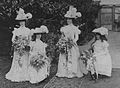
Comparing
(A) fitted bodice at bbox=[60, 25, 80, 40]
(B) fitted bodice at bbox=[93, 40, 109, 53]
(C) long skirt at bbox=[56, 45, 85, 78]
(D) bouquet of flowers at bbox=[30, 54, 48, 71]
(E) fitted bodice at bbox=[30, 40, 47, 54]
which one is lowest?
(C) long skirt at bbox=[56, 45, 85, 78]

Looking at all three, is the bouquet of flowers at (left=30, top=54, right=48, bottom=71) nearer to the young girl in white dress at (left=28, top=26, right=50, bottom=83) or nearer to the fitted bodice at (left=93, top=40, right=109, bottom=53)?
the young girl in white dress at (left=28, top=26, right=50, bottom=83)

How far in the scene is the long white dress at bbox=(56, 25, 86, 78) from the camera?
862cm

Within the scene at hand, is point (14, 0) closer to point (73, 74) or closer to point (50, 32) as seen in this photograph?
point (50, 32)

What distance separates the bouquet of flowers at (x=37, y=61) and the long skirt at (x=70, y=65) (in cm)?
88

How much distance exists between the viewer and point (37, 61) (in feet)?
26.0

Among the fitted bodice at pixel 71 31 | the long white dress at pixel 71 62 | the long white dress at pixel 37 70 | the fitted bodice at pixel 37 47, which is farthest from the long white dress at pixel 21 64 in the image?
the fitted bodice at pixel 71 31

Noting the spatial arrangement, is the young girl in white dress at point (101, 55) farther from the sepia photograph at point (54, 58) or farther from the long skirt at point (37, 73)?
the long skirt at point (37, 73)

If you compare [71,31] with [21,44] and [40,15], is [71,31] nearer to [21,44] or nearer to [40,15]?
[21,44]

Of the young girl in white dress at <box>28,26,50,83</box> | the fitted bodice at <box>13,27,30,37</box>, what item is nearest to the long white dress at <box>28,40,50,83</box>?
the young girl in white dress at <box>28,26,50,83</box>

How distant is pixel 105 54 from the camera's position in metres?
8.50

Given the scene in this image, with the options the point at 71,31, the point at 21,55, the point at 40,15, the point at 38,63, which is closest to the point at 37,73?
the point at 38,63

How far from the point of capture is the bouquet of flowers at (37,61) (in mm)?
7916

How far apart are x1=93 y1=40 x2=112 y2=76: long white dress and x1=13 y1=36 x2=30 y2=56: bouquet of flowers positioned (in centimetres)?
191

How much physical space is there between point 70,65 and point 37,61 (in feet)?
3.78
